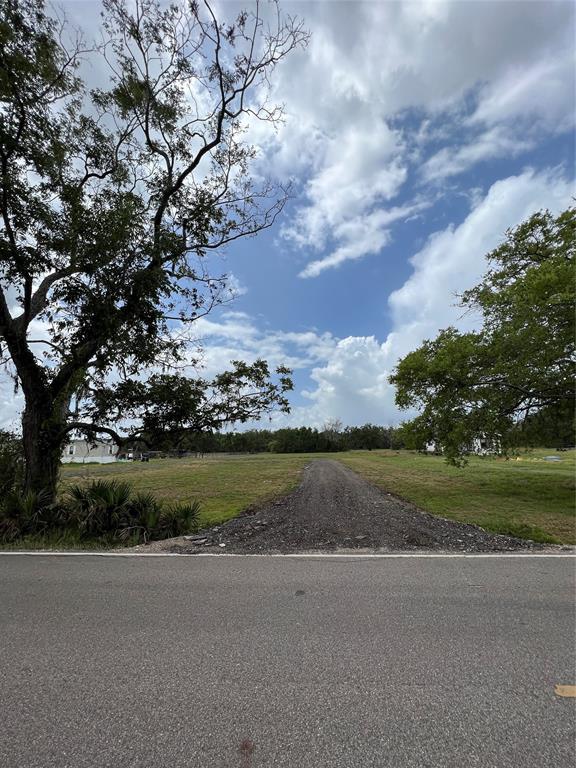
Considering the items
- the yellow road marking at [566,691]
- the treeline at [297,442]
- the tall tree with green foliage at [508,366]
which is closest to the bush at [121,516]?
the yellow road marking at [566,691]

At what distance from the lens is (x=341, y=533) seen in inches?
344

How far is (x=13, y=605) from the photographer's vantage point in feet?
14.5

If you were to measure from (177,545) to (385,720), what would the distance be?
19.6ft

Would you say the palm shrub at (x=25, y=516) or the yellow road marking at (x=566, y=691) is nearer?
the yellow road marking at (x=566, y=691)

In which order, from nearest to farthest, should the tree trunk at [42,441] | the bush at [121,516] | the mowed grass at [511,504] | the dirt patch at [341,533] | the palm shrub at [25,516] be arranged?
1. the dirt patch at [341,533]
2. the palm shrub at [25,516]
3. the bush at [121,516]
4. the mowed grass at [511,504]
5. the tree trunk at [42,441]

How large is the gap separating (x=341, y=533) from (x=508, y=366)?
28.7 ft

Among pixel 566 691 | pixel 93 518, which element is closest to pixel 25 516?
pixel 93 518

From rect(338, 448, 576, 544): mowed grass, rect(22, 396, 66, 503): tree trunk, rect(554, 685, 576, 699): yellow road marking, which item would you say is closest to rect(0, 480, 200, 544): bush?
rect(22, 396, 66, 503): tree trunk

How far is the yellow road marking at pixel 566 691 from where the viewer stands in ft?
9.08

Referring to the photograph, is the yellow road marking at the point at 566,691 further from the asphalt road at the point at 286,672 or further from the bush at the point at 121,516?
the bush at the point at 121,516

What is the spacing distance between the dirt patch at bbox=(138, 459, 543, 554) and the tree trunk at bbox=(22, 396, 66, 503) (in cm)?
430

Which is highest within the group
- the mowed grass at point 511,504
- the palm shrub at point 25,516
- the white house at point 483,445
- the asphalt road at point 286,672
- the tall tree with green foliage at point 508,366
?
the tall tree with green foliage at point 508,366

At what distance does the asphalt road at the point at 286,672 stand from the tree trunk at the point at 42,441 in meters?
5.23

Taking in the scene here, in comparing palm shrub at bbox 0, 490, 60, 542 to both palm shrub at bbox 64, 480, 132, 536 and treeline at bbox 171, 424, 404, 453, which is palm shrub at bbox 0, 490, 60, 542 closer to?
palm shrub at bbox 64, 480, 132, 536
